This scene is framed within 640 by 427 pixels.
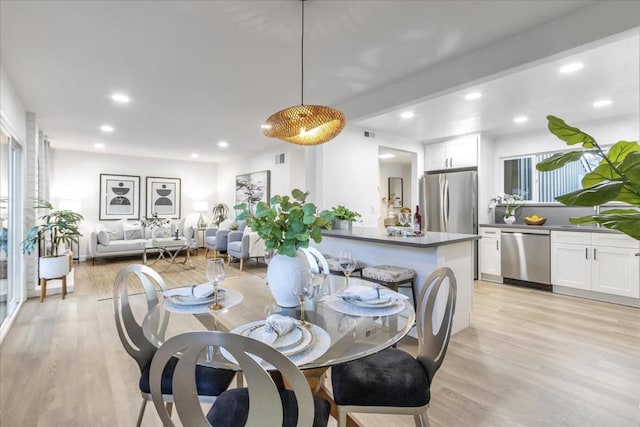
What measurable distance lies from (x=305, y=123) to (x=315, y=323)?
4.65 ft

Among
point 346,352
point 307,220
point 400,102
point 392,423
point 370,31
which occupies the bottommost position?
point 392,423

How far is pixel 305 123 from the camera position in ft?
7.16

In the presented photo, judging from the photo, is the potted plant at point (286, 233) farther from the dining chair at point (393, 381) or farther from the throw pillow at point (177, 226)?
the throw pillow at point (177, 226)

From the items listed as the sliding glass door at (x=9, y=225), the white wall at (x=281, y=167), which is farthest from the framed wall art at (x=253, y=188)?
the sliding glass door at (x=9, y=225)

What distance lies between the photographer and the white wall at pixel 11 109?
2820 millimetres

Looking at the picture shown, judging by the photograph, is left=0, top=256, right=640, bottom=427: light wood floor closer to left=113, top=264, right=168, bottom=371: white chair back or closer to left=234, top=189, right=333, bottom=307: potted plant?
left=113, top=264, right=168, bottom=371: white chair back

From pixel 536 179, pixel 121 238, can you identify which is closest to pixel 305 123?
pixel 536 179

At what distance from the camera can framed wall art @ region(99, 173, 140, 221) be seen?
713 cm

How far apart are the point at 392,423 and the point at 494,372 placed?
949mm

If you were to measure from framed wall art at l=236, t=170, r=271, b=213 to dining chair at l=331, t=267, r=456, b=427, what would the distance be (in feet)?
17.6

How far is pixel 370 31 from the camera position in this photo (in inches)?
88.7

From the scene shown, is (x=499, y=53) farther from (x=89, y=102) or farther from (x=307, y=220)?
(x=89, y=102)

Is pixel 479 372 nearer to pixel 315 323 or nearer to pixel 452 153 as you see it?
pixel 315 323

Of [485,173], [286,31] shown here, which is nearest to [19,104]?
[286,31]
